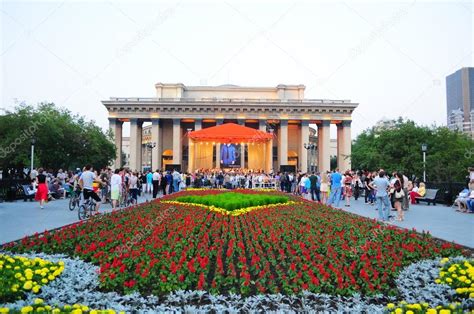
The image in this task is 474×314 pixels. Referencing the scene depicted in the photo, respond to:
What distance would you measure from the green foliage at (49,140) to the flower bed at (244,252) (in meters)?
21.7

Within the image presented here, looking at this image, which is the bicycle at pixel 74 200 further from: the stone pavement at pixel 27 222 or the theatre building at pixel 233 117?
the theatre building at pixel 233 117

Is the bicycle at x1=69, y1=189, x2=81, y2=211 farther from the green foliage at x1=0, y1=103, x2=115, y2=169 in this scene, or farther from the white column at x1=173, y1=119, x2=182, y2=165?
the white column at x1=173, y1=119, x2=182, y2=165

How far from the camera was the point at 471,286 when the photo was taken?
5.57 metres

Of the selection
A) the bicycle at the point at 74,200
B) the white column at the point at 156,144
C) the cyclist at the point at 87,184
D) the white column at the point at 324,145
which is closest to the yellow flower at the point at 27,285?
the cyclist at the point at 87,184

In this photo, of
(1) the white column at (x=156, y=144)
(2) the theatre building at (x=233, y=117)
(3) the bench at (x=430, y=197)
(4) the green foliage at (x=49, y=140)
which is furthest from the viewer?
(1) the white column at (x=156, y=144)

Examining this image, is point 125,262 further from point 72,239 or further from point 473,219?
point 473,219

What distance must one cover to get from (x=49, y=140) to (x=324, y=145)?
38997 mm

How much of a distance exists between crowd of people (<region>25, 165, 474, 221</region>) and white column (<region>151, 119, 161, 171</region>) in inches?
922

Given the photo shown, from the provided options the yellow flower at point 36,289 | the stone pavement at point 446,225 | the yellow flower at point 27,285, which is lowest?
the stone pavement at point 446,225

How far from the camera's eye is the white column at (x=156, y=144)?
58.6m

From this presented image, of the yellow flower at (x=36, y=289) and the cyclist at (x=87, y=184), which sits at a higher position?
the cyclist at (x=87, y=184)

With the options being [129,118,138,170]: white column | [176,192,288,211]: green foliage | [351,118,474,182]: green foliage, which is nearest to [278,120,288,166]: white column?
[351,118,474,182]: green foliage

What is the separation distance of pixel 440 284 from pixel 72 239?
7629 mm

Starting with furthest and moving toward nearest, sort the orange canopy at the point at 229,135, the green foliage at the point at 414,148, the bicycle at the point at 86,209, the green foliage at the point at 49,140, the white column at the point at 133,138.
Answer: the white column at the point at 133,138, the green foliage at the point at 414,148, the orange canopy at the point at 229,135, the green foliage at the point at 49,140, the bicycle at the point at 86,209
